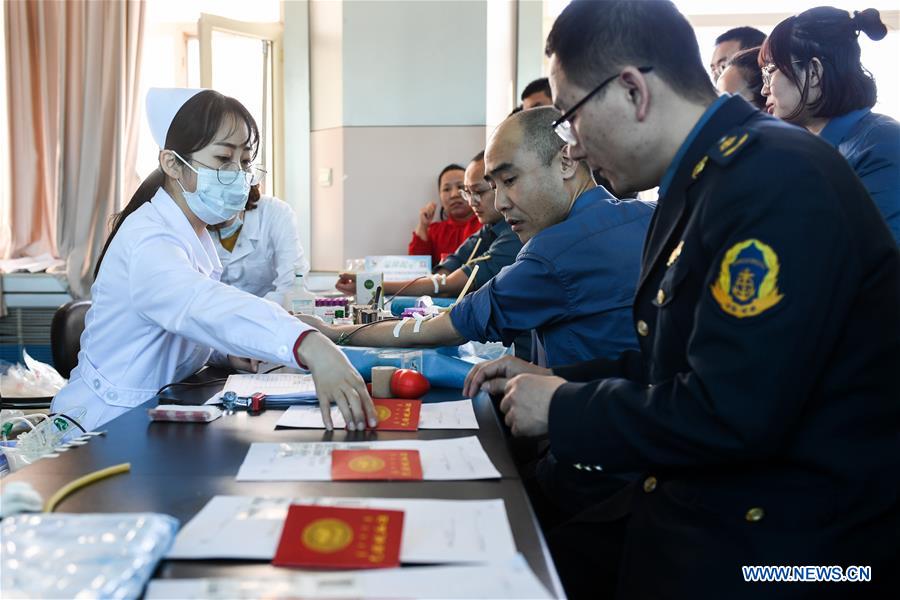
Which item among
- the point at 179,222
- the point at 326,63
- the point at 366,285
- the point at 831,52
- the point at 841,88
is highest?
the point at 326,63

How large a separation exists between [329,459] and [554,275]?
2.73 ft

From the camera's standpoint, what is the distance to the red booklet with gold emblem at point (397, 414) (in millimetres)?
1366

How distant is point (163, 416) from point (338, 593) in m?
0.78

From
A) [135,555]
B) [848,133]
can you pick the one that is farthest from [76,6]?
[135,555]

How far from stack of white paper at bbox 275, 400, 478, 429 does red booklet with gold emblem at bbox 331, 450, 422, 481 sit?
191 mm

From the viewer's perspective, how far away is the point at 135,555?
762mm

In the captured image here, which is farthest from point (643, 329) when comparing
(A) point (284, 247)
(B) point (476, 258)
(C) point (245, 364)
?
(A) point (284, 247)

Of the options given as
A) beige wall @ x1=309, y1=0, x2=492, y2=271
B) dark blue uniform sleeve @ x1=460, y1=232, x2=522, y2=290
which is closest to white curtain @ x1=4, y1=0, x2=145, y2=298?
beige wall @ x1=309, y1=0, x2=492, y2=271

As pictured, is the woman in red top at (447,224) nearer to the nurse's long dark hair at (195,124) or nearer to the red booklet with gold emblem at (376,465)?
the nurse's long dark hair at (195,124)

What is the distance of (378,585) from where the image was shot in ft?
2.48

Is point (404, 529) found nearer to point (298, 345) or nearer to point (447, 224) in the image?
point (298, 345)

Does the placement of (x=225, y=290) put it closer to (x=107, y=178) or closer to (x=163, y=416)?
(x=163, y=416)

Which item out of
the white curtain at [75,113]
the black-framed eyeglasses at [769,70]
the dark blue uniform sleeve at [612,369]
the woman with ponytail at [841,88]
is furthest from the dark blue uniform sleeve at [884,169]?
the white curtain at [75,113]

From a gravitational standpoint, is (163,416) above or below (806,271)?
below
